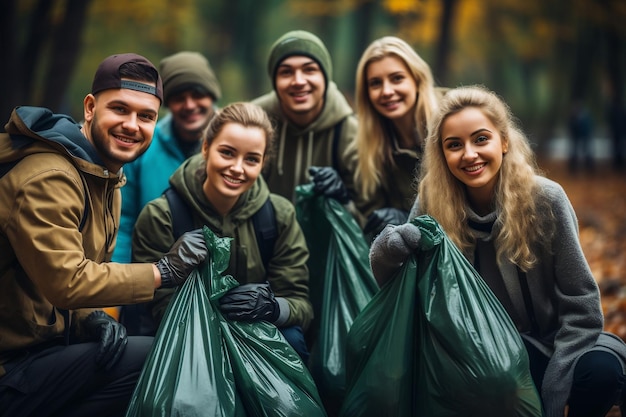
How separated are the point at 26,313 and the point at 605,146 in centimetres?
1964

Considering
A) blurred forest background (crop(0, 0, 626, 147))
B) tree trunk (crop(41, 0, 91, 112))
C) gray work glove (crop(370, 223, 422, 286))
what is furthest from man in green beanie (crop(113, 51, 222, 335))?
blurred forest background (crop(0, 0, 626, 147))

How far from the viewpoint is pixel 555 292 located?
2.90 m

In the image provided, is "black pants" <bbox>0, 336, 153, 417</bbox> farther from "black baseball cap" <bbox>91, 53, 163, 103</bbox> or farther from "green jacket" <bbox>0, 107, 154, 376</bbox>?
"black baseball cap" <bbox>91, 53, 163, 103</bbox>

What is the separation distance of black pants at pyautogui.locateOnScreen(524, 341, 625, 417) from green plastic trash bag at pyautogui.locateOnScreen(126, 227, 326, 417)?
1.04 meters

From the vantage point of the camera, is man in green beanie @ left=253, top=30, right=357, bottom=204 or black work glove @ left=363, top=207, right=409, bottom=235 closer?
black work glove @ left=363, top=207, right=409, bottom=235

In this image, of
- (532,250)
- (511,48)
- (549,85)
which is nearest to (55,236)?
(532,250)

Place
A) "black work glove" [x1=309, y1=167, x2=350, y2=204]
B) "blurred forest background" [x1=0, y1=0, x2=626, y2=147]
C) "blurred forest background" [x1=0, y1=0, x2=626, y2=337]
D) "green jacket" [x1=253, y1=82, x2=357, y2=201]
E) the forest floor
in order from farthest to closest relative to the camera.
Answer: "blurred forest background" [x1=0, y1=0, x2=626, y2=147] → "blurred forest background" [x1=0, y1=0, x2=626, y2=337] → the forest floor → "green jacket" [x1=253, y1=82, x2=357, y2=201] → "black work glove" [x1=309, y1=167, x2=350, y2=204]

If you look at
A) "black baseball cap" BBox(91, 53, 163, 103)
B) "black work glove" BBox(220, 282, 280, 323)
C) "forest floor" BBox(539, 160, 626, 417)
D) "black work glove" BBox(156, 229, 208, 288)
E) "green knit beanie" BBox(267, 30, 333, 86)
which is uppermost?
"green knit beanie" BBox(267, 30, 333, 86)

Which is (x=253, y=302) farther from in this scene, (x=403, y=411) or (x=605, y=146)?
(x=605, y=146)

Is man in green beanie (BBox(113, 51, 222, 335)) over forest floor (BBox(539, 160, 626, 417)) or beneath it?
over

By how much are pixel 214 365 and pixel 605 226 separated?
8.15 meters

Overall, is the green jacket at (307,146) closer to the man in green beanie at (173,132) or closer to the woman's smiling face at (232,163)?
the man in green beanie at (173,132)

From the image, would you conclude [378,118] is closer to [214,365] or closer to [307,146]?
[307,146]

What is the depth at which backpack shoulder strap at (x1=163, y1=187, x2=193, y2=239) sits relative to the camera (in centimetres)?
314
